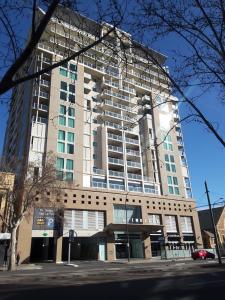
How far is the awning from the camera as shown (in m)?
46.6

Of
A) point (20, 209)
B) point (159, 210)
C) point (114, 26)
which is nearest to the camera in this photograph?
point (114, 26)

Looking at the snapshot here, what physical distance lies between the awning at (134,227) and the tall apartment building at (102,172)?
0.16 metres

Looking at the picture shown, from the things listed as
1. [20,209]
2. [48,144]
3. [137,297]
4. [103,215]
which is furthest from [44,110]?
[137,297]

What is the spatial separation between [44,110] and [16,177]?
2145 cm

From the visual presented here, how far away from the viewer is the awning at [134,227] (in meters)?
46.6

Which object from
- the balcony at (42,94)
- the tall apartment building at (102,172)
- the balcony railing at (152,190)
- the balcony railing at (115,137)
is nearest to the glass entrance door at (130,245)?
the tall apartment building at (102,172)

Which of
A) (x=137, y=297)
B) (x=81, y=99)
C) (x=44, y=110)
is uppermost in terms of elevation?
(x=81, y=99)

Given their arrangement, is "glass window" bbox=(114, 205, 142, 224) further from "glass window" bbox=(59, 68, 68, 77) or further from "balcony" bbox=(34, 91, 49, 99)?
"glass window" bbox=(59, 68, 68, 77)

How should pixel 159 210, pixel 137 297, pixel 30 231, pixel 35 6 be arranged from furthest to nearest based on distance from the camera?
1. pixel 159 210
2. pixel 30 231
3. pixel 137 297
4. pixel 35 6

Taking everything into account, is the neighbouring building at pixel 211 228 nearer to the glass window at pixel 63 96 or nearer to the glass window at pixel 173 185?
the glass window at pixel 173 185

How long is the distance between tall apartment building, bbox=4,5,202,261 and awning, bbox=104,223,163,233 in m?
0.16

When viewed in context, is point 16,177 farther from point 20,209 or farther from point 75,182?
point 75,182

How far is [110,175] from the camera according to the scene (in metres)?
53.3

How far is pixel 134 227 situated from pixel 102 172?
10.6m
